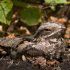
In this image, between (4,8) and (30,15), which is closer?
(4,8)

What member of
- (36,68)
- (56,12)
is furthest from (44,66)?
(56,12)

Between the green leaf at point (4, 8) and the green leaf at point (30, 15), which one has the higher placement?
the green leaf at point (4, 8)

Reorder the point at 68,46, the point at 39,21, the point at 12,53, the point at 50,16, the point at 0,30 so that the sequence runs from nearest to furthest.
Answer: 1. the point at 12,53
2. the point at 68,46
3. the point at 0,30
4. the point at 39,21
5. the point at 50,16

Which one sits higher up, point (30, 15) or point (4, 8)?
point (4, 8)

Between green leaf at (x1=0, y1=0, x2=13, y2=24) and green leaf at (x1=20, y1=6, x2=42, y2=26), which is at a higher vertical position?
green leaf at (x1=0, y1=0, x2=13, y2=24)

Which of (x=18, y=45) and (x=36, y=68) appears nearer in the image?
(x=36, y=68)

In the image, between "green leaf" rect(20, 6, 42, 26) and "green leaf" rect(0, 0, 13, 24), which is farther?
"green leaf" rect(20, 6, 42, 26)

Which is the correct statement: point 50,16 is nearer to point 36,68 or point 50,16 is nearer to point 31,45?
point 31,45

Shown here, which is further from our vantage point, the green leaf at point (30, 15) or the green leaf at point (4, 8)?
the green leaf at point (30, 15)
